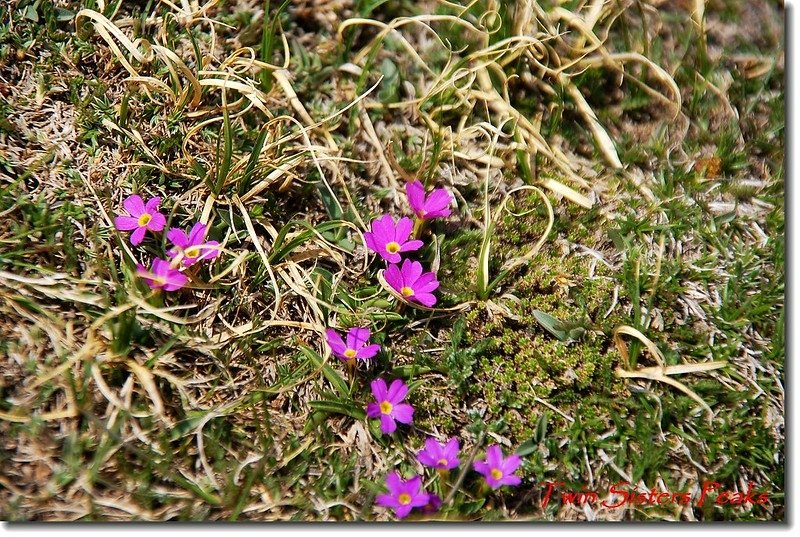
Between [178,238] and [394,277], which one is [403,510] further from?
[178,238]

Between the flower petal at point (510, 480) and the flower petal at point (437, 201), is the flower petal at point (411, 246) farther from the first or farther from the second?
the flower petal at point (510, 480)

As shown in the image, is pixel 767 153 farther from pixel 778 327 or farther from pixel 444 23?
pixel 444 23

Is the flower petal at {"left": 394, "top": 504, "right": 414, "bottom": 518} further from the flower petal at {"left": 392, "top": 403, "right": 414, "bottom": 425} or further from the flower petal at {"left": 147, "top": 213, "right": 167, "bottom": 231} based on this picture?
the flower petal at {"left": 147, "top": 213, "right": 167, "bottom": 231}

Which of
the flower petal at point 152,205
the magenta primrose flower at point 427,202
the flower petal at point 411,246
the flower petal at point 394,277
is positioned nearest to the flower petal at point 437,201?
the magenta primrose flower at point 427,202

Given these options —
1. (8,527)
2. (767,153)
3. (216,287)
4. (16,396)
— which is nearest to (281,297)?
(216,287)

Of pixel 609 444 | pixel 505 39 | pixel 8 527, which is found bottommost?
pixel 609 444

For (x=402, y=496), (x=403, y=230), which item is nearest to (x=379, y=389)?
(x=402, y=496)
